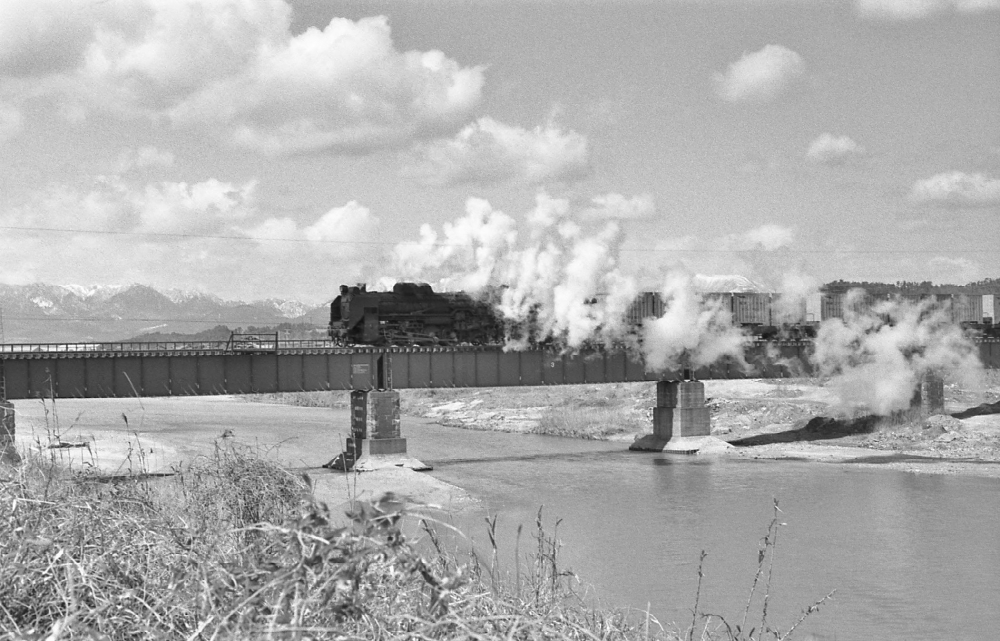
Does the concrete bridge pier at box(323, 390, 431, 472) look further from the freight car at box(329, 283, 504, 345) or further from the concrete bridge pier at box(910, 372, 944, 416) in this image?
the concrete bridge pier at box(910, 372, 944, 416)

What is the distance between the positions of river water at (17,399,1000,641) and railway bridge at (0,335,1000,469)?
14.4ft

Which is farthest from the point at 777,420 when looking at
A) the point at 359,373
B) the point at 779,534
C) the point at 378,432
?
the point at 779,534

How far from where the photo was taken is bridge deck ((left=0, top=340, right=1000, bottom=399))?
59.3m

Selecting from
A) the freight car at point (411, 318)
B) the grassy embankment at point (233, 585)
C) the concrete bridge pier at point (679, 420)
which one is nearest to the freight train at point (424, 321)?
the freight car at point (411, 318)

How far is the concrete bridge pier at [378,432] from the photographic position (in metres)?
62.5

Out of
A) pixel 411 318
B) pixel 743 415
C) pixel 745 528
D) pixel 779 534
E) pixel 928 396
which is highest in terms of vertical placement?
pixel 411 318

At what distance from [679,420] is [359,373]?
24.6 m

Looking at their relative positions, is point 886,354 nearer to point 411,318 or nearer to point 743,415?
point 743,415

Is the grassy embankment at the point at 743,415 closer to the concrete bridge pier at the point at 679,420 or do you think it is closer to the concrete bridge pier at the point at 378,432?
the concrete bridge pier at the point at 679,420

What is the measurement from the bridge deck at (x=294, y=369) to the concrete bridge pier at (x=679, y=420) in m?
1.74

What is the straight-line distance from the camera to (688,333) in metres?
77.8

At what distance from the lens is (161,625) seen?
6746 millimetres

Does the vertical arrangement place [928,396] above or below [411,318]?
below

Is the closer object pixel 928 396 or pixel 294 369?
pixel 294 369
